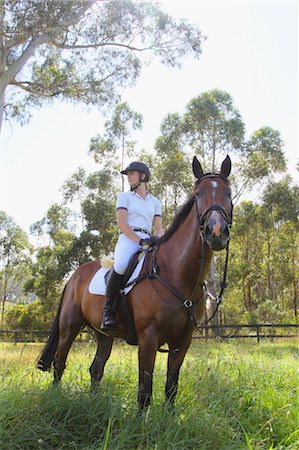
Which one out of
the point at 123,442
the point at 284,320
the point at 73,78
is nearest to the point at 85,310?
the point at 123,442

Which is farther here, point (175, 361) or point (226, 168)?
point (175, 361)

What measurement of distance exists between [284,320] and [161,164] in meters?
13.1

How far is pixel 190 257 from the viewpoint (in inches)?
143

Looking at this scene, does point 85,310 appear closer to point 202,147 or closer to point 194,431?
point 194,431

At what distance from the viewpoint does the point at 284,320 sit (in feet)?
87.3

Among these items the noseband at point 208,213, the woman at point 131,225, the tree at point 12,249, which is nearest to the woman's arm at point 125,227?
the woman at point 131,225

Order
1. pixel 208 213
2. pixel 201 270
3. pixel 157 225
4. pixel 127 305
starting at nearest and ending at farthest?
pixel 208 213
pixel 201 270
pixel 127 305
pixel 157 225

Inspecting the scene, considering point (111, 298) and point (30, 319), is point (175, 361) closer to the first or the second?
point (111, 298)

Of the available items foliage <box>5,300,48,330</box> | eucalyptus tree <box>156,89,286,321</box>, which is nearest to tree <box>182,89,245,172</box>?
eucalyptus tree <box>156,89,286,321</box>

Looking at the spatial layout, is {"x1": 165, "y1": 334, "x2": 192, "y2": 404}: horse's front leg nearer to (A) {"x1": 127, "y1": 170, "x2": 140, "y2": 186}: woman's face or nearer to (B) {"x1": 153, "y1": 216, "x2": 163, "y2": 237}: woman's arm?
(B) {"x1": 153, "y1": 216, "x2": 163, "y2": 237}: woman's arm

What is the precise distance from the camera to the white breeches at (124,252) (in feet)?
12.9

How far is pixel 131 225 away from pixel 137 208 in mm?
186

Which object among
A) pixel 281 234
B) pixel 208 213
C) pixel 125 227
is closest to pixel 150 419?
pixel 208 213

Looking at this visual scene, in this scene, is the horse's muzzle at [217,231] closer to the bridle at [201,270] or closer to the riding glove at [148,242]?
the bridle at [201,270]
